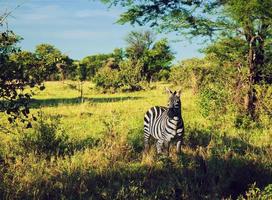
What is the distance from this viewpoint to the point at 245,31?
46.1ft

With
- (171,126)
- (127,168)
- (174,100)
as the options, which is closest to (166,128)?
(171,126)

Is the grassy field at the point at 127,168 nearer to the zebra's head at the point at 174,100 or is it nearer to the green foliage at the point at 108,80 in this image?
the zebra's head at the point at 174,100

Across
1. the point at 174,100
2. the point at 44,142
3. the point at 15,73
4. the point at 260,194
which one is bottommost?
the point at 260,194

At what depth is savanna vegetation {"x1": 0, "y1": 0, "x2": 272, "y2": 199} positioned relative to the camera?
6.34 m

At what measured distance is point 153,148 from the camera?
962cm

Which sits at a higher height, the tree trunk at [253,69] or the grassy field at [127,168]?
the tree trunk at [253,69]

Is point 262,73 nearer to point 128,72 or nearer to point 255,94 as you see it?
point 255,94

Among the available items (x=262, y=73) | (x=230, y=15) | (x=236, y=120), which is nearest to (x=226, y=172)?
(x=236, y=120)

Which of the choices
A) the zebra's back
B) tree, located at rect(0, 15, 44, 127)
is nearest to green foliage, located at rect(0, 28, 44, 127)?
tree, located at rect(0, 15, 44, 127)

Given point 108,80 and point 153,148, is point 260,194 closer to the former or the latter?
point 153,148

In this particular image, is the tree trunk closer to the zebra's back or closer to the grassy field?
the grassy field

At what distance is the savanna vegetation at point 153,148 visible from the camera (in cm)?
634

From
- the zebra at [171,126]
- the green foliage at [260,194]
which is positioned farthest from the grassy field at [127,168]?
the green foliage at [260,194]

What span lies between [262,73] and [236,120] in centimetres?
240
